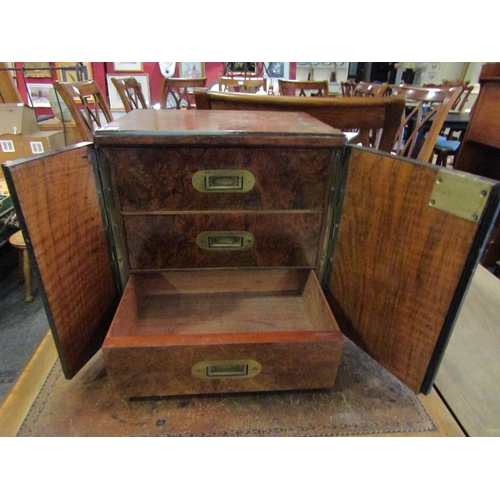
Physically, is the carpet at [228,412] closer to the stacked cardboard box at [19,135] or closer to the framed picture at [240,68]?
the stacked cardboard box at [19,135]

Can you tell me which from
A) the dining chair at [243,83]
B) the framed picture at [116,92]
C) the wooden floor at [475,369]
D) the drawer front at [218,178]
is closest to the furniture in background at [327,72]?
the dining chair at [243,83]

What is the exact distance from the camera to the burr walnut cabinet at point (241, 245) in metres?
0.49

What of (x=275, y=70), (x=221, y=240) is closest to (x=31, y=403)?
(x=221, y=240)

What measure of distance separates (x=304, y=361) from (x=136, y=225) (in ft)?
1.27

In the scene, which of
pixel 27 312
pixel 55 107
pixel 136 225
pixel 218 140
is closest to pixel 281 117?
pixel 218 140

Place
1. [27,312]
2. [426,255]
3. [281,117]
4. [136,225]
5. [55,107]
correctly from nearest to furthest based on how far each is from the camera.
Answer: [426,255], [136,225], [281,117], [27,312], [55,107]

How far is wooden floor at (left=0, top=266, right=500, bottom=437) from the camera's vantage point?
0.57 meters

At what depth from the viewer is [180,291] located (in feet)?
2.56

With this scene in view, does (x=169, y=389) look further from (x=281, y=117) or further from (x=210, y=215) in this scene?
(x=281, y=117)

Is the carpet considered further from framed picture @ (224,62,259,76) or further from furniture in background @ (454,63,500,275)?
framed picture @ (224,62,259,76)

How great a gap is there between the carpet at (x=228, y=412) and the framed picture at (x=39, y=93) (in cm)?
349

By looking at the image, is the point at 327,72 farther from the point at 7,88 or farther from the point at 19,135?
the point at 19,135

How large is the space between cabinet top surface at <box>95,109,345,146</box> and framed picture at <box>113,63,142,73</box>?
3.26 m

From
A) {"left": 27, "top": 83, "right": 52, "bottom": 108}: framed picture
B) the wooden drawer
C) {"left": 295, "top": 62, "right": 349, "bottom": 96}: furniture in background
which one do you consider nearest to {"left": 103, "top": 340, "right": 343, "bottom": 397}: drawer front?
the wooden drawer
